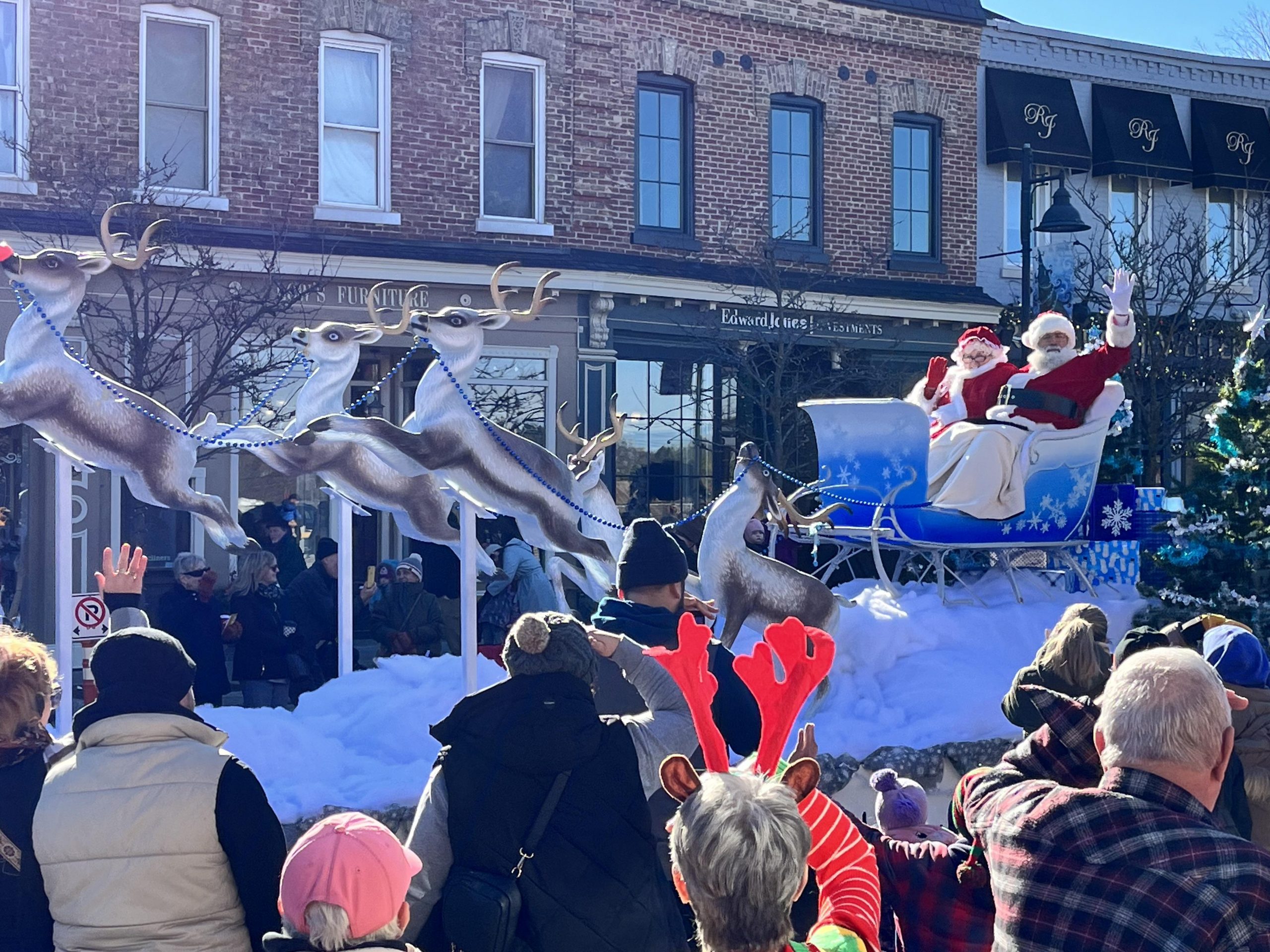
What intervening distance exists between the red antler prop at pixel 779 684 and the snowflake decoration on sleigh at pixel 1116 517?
796 centimetres

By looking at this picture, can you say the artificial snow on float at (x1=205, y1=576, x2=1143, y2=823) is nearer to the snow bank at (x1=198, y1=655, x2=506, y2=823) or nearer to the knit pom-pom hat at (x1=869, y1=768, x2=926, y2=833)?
the snow bank at (x1=198, y1=655, x2=506, y2=823)

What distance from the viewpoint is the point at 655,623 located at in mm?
4684

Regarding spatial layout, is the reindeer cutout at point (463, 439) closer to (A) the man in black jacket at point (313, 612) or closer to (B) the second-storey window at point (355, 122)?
(A) the man in black jacket at point (313, 612)

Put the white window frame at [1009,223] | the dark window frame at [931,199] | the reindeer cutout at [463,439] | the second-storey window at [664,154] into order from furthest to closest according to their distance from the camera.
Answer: the white window frame at [1009,223] < the dark window frame at [931,199] < the second-storey window at [664,154] < the reindeer cutout at [463,439]

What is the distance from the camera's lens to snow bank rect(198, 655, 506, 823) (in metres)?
6.73

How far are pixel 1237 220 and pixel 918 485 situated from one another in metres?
14.3

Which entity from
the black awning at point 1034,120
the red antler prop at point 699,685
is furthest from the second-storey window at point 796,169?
the red antler prop at point 699,685

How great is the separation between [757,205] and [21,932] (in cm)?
1487

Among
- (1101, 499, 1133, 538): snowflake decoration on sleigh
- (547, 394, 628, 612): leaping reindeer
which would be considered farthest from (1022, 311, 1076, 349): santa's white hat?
(547, 394, 628, 612): leaping reindeer

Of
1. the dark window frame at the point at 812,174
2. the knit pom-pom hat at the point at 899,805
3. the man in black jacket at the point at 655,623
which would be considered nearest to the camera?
the knit pom-pom hat at the point at 899,805

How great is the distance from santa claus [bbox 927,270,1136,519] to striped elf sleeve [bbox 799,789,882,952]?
6.74 metres

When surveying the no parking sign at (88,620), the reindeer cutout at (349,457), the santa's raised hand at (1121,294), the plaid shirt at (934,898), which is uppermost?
the santa's raised hand at (1121,294)

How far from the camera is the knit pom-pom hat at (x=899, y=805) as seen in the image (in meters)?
4.14

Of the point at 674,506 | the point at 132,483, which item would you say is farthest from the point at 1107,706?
the point at 674,506
